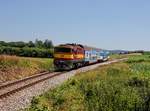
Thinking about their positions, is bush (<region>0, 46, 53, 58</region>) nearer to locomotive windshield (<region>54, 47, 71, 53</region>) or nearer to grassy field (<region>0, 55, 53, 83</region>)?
grassy field (<region>0, 55, 53, 83</region>)

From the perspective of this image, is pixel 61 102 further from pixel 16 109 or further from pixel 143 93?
pixel 143 93

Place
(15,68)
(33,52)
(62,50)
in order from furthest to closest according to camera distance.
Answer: (33,52), (62,50), (15,68)

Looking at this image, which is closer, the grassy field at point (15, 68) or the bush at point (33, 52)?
Result: the grassy field at point (15, 68)

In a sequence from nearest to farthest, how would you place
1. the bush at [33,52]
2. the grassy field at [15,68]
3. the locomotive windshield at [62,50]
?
the grassy field at [15,68]
the locomotive windshield at [62,50]
the bush at [33,52]

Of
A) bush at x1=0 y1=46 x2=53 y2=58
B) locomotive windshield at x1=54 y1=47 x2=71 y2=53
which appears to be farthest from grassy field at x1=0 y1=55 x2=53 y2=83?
bush at x1=0 y1=46 x2=53 y2=58

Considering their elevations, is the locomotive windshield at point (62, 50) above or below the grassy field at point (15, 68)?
above

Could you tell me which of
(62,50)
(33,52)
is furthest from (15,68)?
(33,52)

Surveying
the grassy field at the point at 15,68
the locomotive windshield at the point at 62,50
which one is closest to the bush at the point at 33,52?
the grassy field at the point at 15,68

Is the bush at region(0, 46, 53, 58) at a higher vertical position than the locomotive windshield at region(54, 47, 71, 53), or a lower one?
lower

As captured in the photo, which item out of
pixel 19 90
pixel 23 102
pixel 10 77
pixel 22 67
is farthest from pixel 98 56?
pixel 23 102

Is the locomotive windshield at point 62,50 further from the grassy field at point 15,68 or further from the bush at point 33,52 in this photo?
the bush at point 33,52

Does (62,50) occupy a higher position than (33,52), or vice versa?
(62,50)

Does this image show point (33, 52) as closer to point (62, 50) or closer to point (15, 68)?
point (62, 50)

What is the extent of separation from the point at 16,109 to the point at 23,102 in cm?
203
